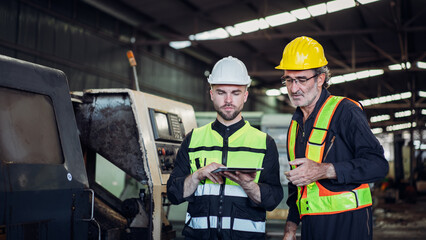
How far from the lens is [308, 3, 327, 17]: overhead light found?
12.0 metres

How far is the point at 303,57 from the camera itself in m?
2.33

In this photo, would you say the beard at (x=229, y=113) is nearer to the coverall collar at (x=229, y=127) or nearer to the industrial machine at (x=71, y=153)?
the coverall collar at (x=229, y=127)

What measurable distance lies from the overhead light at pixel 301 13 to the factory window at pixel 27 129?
10.6 m

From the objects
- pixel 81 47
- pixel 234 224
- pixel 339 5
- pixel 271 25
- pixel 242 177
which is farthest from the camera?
pixel 271 25

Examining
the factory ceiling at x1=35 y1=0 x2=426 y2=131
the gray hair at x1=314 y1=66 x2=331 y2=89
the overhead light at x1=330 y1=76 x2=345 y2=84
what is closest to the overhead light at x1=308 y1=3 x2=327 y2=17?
the factory ceiling at x1=35 y1=0 x2=426 y2=131

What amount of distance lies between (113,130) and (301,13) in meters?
9.78

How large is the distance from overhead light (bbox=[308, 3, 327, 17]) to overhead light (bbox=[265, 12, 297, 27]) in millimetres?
584

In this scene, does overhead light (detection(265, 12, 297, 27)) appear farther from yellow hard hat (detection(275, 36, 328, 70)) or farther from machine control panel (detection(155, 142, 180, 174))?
yellow hard hat (detection(275, 36, 328, 70))

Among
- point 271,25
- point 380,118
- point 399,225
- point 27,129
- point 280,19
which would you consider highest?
point 280,19

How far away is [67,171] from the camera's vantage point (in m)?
2.54

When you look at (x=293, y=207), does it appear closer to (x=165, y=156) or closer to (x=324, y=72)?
(x=324, y=72)

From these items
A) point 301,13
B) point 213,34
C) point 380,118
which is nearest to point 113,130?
point 301,13

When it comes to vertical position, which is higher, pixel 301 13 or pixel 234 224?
pixel 301 13

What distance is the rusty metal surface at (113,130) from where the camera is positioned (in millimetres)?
3535
